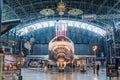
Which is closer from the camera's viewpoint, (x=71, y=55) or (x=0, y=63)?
(x=0, y=63)

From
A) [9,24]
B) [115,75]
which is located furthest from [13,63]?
[115,75]

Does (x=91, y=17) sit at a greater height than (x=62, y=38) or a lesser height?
greater

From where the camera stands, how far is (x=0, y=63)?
9.95 meters

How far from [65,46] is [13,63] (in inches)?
894

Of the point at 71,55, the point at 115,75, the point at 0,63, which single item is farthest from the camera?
the point at 71,55

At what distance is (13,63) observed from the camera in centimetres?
1455

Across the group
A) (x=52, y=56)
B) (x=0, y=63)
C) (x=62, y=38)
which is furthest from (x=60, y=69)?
(x=0, y=63)

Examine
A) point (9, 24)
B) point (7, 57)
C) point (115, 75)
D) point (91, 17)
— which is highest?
point (91, 17)

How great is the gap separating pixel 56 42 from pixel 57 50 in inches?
Answer: 58.0

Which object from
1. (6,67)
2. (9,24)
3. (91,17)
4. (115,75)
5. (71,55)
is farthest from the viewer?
(71,55)

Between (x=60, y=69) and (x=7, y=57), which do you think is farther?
(x=60, y=69)

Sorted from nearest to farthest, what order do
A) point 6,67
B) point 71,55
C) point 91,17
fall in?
point 6,67 < point 91,17 < point 71,55

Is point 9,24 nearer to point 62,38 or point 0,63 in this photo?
point 0,63

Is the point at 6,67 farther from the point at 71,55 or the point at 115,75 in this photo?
the point at 71,55
